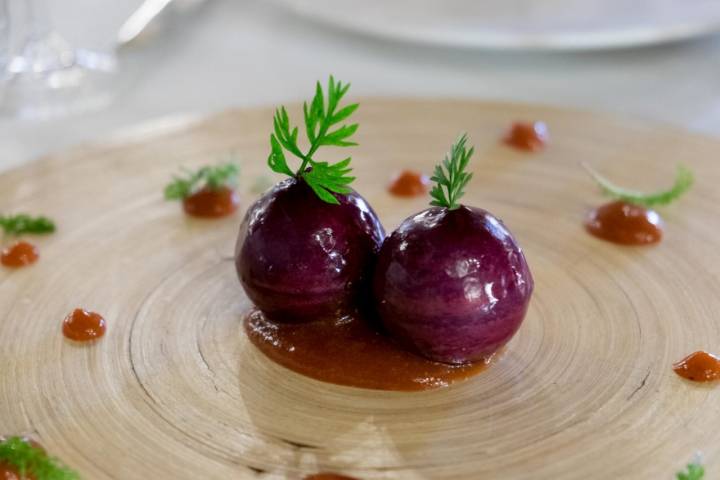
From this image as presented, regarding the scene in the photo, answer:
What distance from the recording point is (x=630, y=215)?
2.30 meters

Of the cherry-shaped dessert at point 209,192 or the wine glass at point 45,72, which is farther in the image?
the wine glass at point 45,72

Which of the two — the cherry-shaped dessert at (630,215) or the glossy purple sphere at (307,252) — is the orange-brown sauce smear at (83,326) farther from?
the cherry-shaped dessert at (630,215)

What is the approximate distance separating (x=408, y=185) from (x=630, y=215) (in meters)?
0.52

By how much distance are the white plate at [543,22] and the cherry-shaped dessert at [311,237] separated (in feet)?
5.71

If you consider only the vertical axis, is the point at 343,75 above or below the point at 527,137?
above

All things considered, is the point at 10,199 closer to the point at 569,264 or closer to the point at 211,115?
the point at 211,115

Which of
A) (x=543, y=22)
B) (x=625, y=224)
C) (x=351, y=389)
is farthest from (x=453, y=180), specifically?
(x=543, y=22)

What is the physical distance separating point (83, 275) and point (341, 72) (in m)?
1.74

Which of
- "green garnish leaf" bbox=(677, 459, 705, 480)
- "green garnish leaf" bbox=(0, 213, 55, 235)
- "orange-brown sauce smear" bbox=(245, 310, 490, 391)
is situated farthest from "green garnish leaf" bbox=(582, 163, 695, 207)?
"green garnish leaf" bbox=(0, 213, 55, 235)

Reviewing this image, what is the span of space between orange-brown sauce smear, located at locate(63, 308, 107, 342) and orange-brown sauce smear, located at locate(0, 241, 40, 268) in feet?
0.89

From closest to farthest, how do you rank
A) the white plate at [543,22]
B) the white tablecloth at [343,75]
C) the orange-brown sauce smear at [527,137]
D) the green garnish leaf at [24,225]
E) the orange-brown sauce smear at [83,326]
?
the orange-brown sauce smear at [83,326] → the green garnish leaf at [24,225] → the orange-brown sauce smear at [527,137] → the white tablecloth at [343,75] → the white plate at [543,22]

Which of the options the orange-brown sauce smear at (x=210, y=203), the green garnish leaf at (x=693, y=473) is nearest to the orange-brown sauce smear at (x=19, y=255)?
the orange-brown sauce smear at (x=210, y=203)

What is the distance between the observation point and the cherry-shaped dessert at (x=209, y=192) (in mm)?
2398

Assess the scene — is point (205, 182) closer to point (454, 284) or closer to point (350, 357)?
point (350, 357)
